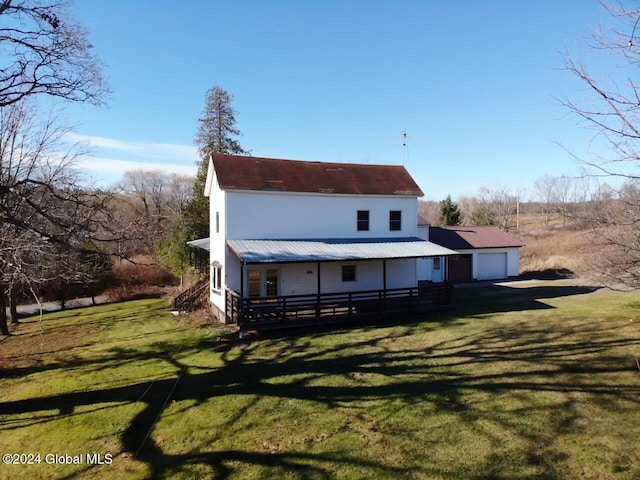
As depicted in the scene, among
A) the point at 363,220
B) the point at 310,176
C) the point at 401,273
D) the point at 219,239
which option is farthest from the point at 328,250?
the point at 219,239

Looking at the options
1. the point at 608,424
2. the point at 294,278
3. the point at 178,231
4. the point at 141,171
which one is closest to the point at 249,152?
the point at 178,231

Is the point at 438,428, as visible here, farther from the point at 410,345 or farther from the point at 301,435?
the point at 410,345

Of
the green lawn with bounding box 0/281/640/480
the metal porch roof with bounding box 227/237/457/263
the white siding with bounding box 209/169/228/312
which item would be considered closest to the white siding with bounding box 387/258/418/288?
the metal porch roof with bounding box 227/237/457/263

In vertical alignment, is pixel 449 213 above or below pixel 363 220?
above

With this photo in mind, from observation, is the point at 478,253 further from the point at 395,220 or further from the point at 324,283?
the point at 324,283

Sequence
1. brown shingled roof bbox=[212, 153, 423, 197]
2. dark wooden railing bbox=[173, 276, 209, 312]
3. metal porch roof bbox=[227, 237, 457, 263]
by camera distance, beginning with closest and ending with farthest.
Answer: metal porch roof bbox=[227, 237, 457, 263] → brown shingled roof bbox=[212, 153, 423, 197] → dark wooden railing bbox=[173, 276, 209, 312]

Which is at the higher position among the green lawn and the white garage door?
the white garage door

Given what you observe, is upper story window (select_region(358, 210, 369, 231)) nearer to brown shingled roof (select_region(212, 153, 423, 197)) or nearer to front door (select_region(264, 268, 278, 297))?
brown shingled roof (select_region(212, 153, 423, 197))
